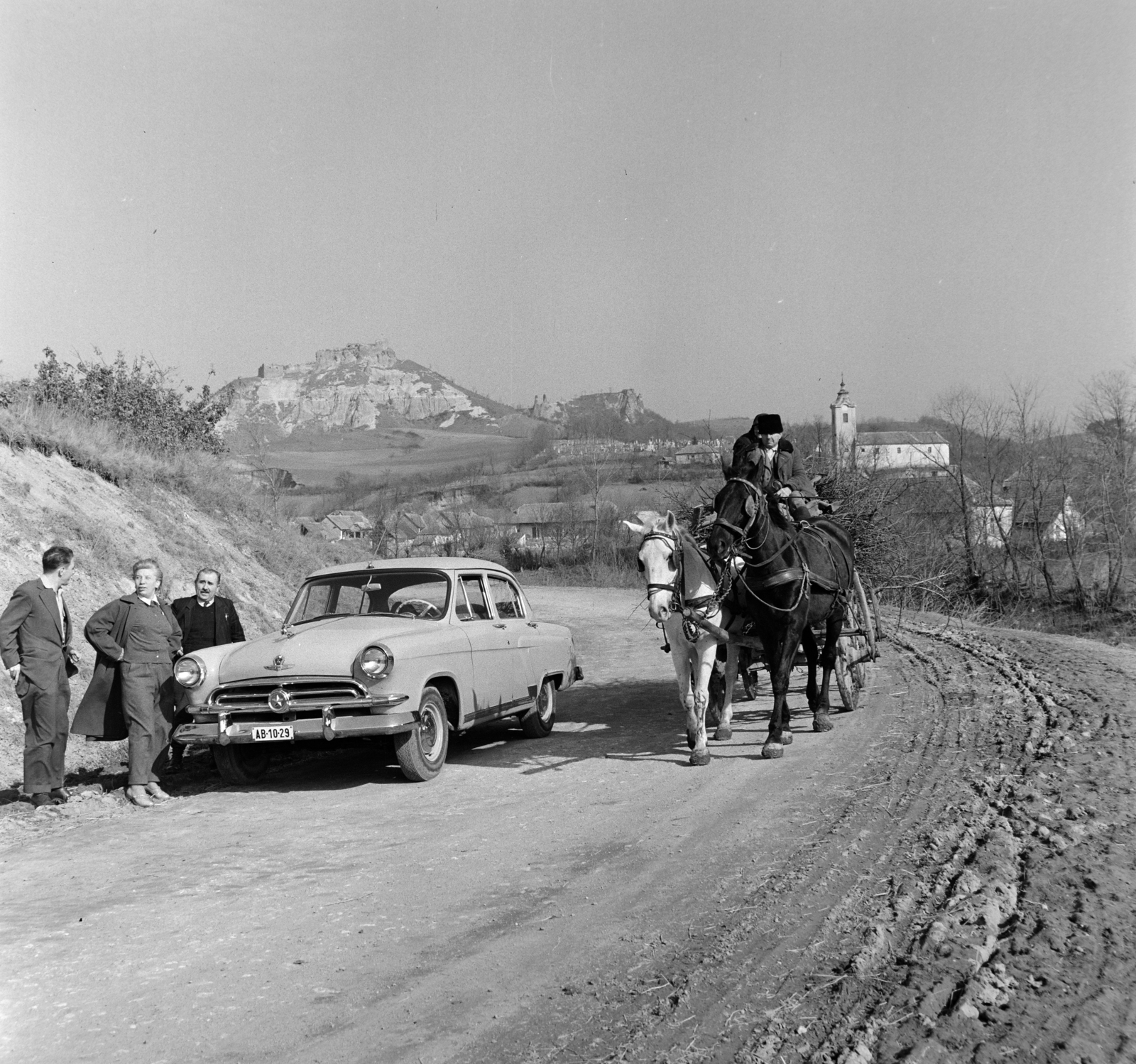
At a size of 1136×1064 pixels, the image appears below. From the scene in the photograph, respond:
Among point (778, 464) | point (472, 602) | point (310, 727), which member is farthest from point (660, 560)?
point (310, 727)

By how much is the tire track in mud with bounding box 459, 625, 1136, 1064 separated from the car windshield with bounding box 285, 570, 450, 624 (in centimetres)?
416

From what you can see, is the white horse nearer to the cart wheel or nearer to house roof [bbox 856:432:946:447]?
the cart wheel

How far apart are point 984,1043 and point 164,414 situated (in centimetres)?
2326

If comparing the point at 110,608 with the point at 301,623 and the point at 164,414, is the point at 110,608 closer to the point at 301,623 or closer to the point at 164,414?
the point at 301,623

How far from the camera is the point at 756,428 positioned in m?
10.6

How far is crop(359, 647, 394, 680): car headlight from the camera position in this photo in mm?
8641

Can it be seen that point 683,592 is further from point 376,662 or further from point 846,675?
point 846,675

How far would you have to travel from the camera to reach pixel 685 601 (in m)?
9.55

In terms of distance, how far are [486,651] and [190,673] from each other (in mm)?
2653

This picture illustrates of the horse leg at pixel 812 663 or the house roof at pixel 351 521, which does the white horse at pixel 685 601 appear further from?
the house roof at pixel 351 521

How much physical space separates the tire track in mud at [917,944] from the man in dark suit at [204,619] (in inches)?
226

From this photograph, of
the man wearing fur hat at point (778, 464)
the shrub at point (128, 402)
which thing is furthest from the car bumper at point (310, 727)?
the shrub at point (128, 402)

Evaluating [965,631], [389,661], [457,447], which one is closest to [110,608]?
[389,661]

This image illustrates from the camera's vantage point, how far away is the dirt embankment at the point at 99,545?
10.9m
